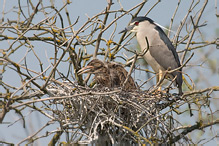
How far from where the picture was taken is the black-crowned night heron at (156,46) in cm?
621

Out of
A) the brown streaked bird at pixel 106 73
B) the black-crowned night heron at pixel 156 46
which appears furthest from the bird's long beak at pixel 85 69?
the black-crowned night heron at pixel 156 46

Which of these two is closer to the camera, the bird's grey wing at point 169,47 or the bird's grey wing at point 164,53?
the bird's grey wing at point 169,47

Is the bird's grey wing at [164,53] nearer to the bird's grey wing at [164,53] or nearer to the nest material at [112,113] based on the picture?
the bird's grey wing at [164,53]

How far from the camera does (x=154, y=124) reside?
4.52m

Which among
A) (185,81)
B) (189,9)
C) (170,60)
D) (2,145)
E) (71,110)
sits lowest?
(2,145)

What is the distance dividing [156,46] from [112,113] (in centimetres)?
245

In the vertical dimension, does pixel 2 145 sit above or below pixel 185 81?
below

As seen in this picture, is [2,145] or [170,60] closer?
[2,145]

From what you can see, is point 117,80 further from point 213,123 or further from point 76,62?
point 213,123

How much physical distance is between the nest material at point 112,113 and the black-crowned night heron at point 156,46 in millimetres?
1508

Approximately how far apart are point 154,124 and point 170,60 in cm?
200

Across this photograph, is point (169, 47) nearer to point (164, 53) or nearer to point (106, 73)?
point (164, 53)

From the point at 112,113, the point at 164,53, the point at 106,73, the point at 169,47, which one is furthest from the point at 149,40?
the point at 112,113

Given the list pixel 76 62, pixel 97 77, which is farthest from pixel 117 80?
pixel 76 62
